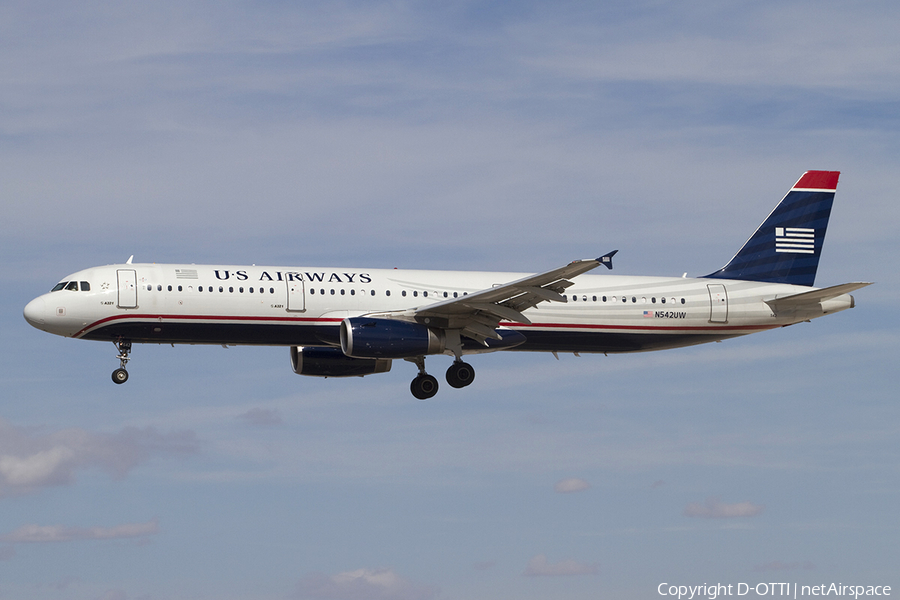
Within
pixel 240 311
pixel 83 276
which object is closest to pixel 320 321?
pixel 240 311

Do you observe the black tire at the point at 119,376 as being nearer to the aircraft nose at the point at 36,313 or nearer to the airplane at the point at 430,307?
the airplane at the point at 430,307

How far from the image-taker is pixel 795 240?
43781 mm

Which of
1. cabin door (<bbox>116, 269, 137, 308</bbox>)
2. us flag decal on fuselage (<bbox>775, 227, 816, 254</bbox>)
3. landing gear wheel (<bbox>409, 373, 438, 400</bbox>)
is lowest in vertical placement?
landing gear wheel (<bbox>409, 373, 438, 400</bbox>)

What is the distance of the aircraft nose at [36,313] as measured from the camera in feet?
118

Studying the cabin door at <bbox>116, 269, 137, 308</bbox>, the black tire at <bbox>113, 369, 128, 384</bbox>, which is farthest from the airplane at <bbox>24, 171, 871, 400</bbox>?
the black tire at <bbox>113, 369, 128, 384</bbox>

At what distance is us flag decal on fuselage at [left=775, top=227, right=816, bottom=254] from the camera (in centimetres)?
4366

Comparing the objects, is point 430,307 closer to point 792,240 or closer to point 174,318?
point 174,318

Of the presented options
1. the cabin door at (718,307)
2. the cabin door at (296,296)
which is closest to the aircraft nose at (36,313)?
the cabin door at (296,296)

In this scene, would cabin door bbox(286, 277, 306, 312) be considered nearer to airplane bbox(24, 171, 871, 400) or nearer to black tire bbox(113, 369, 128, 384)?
airplane bbox(24, 171, 871, 400)

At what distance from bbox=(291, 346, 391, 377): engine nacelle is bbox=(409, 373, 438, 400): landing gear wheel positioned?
1.75 m

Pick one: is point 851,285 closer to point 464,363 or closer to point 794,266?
point 794,266

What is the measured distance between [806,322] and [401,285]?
15.6 m

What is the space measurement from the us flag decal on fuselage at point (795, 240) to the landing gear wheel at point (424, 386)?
14.5 meters

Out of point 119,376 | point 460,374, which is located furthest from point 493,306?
point 119,376
